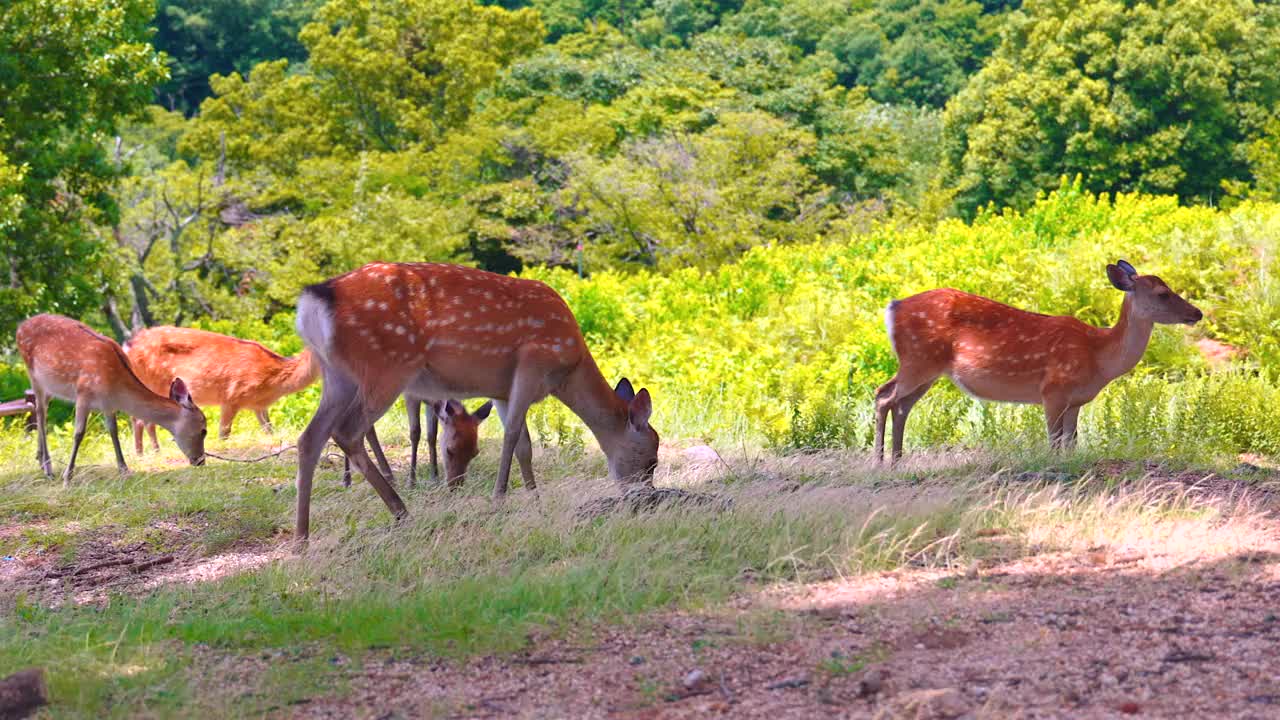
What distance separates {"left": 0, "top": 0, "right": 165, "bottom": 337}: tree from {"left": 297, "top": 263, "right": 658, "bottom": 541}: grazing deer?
9.49 metres

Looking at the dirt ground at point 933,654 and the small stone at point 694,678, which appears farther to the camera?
the small stone at point 694,678

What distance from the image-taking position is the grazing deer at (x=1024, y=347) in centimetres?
843

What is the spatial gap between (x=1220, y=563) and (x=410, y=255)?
21.4 meters

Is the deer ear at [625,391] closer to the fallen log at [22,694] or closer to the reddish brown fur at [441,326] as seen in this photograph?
the reddish brown fur at [441,326]

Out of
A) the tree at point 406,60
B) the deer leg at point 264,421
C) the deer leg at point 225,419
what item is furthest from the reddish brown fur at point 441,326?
the tree at point 406,60

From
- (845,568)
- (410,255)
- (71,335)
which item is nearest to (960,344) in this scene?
(845,568)

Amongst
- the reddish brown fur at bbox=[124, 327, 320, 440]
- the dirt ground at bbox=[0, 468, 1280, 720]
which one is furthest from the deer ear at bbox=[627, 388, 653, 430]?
the reddish brown fur at bbox=[124, 327, 320, 440]

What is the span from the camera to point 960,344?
340 inches

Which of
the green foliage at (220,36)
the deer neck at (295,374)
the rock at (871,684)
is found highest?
the green foliage at (220,36)

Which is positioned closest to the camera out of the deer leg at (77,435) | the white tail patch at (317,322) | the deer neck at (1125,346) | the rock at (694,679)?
the rock at (694,679)

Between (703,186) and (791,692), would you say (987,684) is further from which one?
(703,186)

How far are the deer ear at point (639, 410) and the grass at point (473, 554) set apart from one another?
17.0 inches

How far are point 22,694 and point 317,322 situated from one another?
292 cm

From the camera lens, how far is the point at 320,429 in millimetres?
6855
